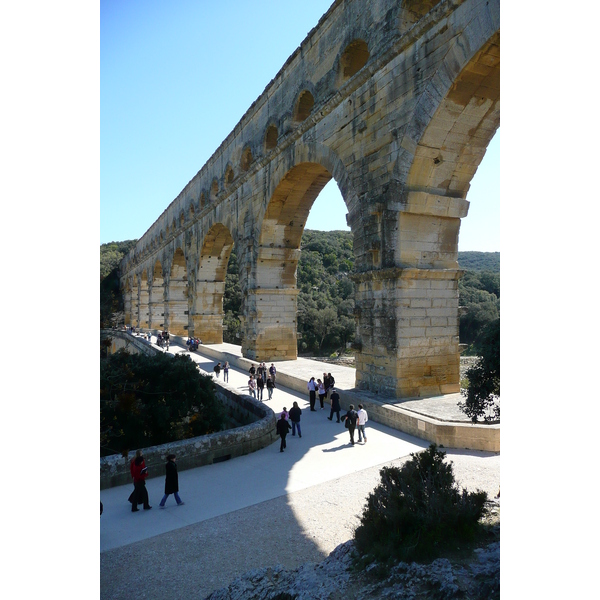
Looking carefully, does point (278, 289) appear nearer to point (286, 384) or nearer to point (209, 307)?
point (286, 384)

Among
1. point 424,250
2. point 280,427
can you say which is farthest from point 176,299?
point 280,427

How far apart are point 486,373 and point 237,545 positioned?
3439 millimetres

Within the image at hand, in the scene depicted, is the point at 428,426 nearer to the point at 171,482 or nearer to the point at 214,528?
the point at 214,528

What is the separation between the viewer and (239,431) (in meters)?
7.20

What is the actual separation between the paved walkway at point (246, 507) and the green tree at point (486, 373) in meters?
0.87

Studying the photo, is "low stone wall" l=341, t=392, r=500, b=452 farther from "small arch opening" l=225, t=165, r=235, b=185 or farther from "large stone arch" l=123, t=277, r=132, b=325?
"large stone arch" l=123, t=277, r=132, b=325

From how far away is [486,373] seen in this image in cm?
555

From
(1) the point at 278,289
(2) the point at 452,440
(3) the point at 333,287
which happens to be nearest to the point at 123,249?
(3) the point at 333,287

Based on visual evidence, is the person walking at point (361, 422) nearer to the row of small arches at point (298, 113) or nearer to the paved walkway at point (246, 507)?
the paved walkway at point (246, 507)

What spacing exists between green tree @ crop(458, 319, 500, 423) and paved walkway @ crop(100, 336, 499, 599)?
0.87 m

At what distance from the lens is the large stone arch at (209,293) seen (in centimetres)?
2202

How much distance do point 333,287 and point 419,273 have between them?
97.4ft

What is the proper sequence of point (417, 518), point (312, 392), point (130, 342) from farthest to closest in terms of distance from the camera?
point (130, 342) < point (312, 392) < point (417, 518)

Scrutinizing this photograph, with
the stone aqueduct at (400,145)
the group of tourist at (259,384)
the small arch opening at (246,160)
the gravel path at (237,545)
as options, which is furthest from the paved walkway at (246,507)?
the small arch opening at (246,160)
